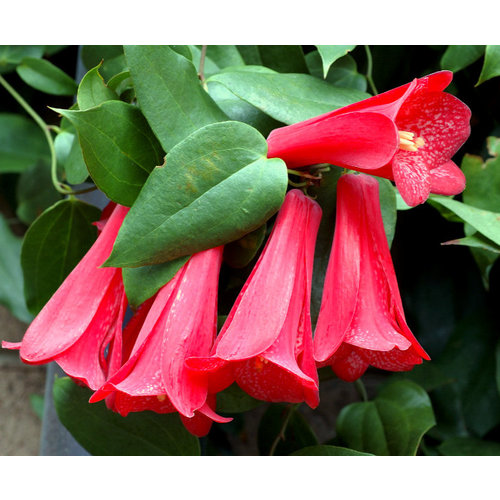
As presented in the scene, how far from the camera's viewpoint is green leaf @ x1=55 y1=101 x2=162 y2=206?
1.04 feet

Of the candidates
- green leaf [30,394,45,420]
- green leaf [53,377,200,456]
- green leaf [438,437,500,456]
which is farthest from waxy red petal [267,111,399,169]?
green leaf [30,394,45,420]

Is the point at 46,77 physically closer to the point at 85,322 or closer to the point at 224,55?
the point at 224,55

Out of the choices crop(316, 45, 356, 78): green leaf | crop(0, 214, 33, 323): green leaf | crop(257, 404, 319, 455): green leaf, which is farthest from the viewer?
crop(0, 214, 33, 323): green leaf

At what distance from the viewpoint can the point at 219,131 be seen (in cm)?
31

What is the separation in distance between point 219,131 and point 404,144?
0.09m

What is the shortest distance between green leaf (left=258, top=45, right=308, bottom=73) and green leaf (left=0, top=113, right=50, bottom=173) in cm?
33

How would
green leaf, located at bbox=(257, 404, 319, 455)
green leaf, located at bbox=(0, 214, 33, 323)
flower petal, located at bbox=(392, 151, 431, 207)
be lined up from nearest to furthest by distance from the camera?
flower petal, located at bbox=(392, 151, 431, 207), green leaf, located at bbox=(257, 404, 319, 455), green leaf, located at bbox=(0, 214, 33, 323)

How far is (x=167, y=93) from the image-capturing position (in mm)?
330

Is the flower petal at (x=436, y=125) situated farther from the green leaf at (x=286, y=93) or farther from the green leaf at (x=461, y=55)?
the green leaf at (x=461, y=55)

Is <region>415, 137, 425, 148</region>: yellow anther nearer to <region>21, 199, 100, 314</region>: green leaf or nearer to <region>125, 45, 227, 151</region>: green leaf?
<region>125, 45, 227, 151</region>: green leaf

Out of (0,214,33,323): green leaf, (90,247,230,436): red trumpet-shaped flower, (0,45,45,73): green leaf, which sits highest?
(0,45,45,73): green leaf

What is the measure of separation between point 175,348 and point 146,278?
0.04 m

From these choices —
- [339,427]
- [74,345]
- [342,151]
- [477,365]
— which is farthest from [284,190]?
[477,365]

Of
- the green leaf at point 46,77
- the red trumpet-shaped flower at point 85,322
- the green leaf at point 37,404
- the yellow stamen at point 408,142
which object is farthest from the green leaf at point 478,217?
the green leaf at point 37,404
